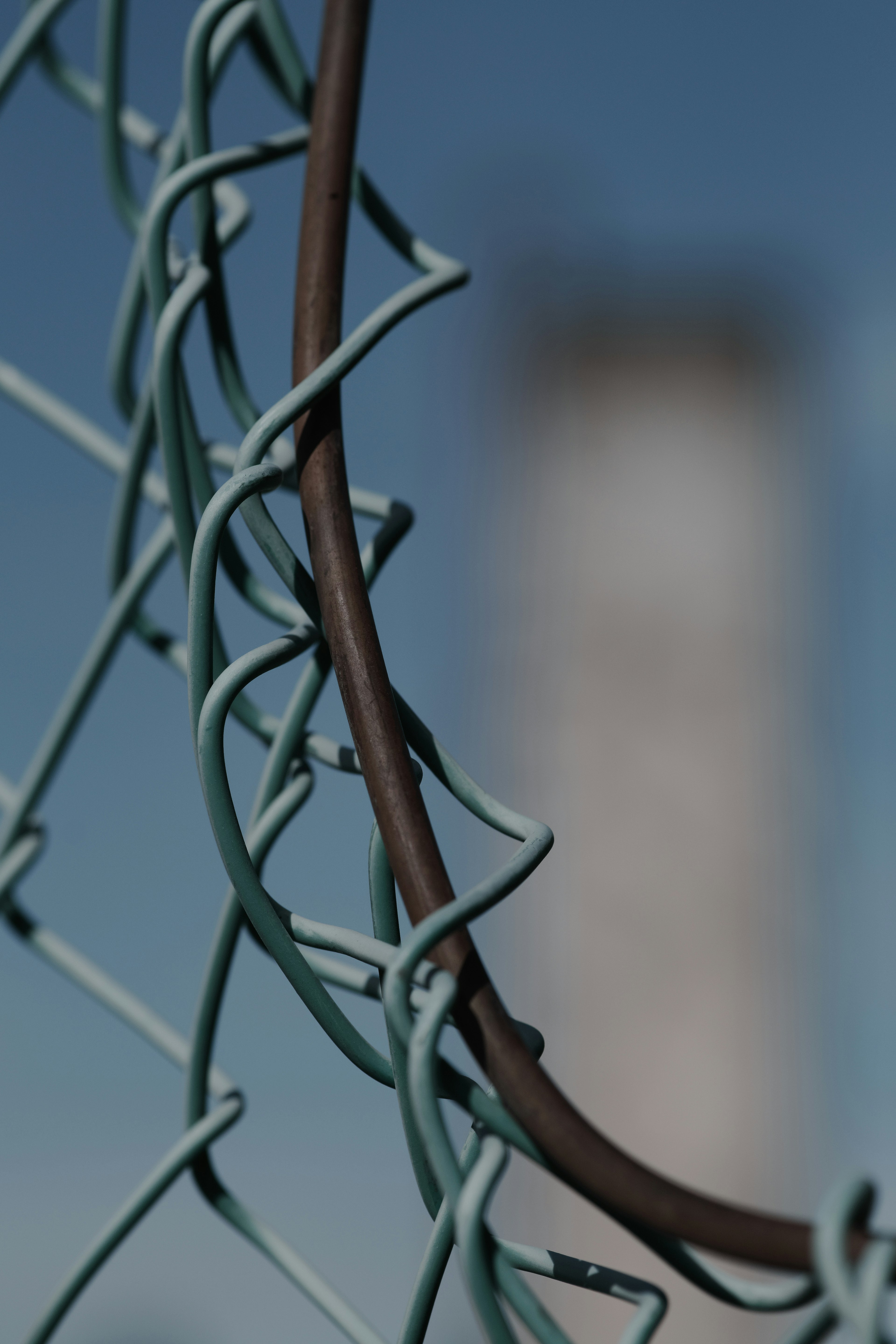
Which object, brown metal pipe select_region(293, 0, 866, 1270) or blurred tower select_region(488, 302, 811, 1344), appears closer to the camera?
brown metal pipe select_region(293, 0, 866, 1270)

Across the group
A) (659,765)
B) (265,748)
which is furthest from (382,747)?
(659,765)

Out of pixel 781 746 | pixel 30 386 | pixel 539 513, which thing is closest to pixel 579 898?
pixel 781 746

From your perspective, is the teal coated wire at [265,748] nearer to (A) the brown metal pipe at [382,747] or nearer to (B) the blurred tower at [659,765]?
(A) the brown metal pipe at [382,747]

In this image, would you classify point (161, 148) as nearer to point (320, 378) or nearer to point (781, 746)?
point (320, 378)

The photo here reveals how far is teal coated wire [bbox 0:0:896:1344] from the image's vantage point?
0.48 ft

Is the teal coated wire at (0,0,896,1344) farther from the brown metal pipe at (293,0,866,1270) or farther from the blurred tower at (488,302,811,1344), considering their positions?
the blurred tower at (488,302,811,1344)

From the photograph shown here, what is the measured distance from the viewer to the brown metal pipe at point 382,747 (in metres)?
0.13

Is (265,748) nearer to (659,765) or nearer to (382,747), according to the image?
(382,747)

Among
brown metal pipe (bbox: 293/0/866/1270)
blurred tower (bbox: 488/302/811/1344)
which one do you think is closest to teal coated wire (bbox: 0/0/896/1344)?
brown metal pipe (bbox: 293/0/866/1270)

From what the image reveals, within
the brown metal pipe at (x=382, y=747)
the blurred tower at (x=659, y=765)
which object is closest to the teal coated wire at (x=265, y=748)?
the brown metal pipe at (x=382, y=747)

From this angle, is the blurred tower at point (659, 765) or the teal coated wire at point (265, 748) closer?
the teal coated wire at point (265, 748)

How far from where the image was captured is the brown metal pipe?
13cm

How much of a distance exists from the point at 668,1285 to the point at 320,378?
2676mm

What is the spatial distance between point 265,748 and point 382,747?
8 centimetres
